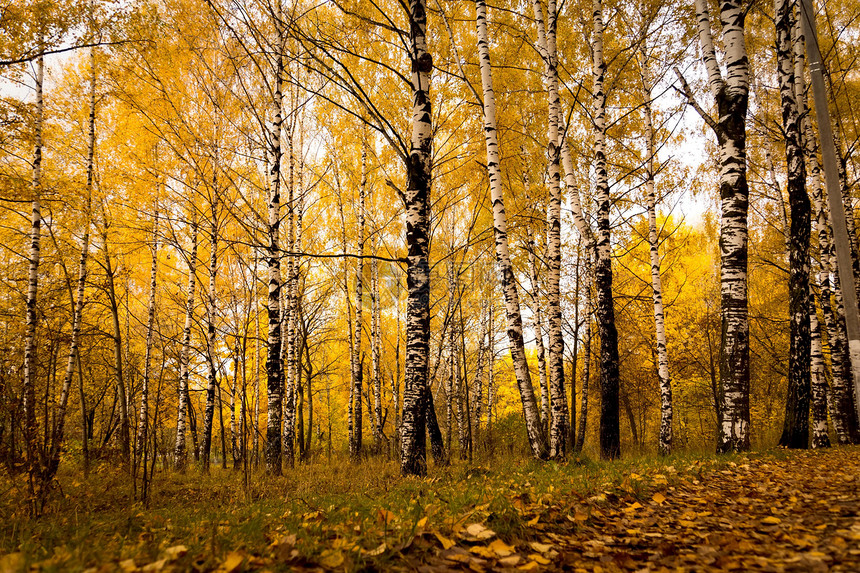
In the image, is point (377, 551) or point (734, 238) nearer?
point (377, 551)

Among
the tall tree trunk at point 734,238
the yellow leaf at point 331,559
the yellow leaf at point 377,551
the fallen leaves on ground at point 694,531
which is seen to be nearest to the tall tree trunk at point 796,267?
the tall tree trunk at point 734,238

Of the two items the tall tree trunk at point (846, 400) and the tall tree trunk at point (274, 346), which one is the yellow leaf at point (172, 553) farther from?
the tall tree trunk at point (846, 400)

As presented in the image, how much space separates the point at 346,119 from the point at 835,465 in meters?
12.2

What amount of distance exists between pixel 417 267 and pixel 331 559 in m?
4.14

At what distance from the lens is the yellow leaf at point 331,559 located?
1.65m

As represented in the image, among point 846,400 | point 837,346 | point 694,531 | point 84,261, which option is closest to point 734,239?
point 694,531

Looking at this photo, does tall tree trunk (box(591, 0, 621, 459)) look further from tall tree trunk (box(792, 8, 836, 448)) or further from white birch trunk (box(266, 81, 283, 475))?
white birch trunk (box(266, 81, 283, 475))

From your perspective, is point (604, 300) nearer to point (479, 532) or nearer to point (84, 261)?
point (479, 532)

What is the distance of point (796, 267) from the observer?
8.05 metres

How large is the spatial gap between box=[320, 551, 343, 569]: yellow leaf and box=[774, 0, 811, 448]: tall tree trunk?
961 cm

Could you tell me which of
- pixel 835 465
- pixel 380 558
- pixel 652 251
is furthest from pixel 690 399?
pixel 380 558

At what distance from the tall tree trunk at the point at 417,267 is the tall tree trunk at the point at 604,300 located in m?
3.54

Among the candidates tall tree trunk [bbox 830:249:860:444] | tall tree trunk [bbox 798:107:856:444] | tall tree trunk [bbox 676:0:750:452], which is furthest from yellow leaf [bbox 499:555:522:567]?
tall tree trunk [bbox 798:107:856:444]

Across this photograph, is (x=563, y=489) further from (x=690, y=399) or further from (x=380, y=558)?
(x=690, y=399)
